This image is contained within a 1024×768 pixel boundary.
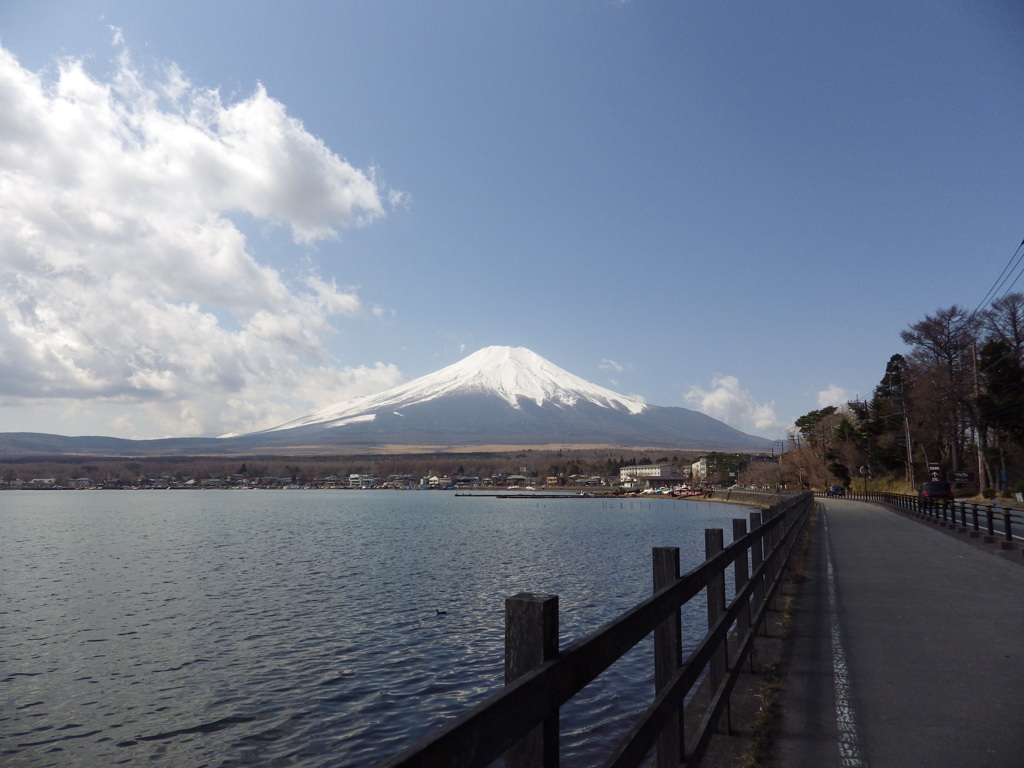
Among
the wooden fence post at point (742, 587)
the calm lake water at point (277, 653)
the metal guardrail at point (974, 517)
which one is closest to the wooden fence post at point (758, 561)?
the wooden fence post at point (742, 587)

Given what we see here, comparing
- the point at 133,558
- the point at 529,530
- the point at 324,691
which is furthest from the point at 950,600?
the point at 529,530

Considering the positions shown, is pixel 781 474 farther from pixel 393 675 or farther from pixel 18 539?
pixel 393 675

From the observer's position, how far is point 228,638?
58.2ft

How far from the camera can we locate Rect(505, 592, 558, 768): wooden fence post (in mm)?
2332

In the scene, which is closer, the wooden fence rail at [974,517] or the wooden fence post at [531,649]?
the wooden fence post at [531,649]

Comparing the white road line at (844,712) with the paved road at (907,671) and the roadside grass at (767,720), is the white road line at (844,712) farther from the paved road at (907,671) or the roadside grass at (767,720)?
the roadside grass at (767,720)

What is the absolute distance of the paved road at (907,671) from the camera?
16.1ft

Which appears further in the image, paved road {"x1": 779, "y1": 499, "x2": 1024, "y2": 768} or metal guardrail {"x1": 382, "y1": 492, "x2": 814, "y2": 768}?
paved road {"x1": 779, "y1": 499, "x2": 1024, "y2": 768}

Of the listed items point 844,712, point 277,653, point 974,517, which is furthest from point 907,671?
point 974,517

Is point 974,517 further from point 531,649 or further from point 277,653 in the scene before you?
point 531,649

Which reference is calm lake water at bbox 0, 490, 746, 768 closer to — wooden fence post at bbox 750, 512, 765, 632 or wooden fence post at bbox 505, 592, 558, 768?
wooden fence post at bbox 750, 512, 765, 632

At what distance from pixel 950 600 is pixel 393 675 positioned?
9469 millimetres

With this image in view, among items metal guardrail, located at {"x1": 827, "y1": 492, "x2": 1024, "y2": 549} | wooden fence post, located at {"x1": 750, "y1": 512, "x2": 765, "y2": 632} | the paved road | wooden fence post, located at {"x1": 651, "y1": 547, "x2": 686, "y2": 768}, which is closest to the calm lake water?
wooden fence post, located at {"x1": 750, "y1": 512, "x2": 765, "y2": 632}

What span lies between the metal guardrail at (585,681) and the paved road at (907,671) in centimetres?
90
